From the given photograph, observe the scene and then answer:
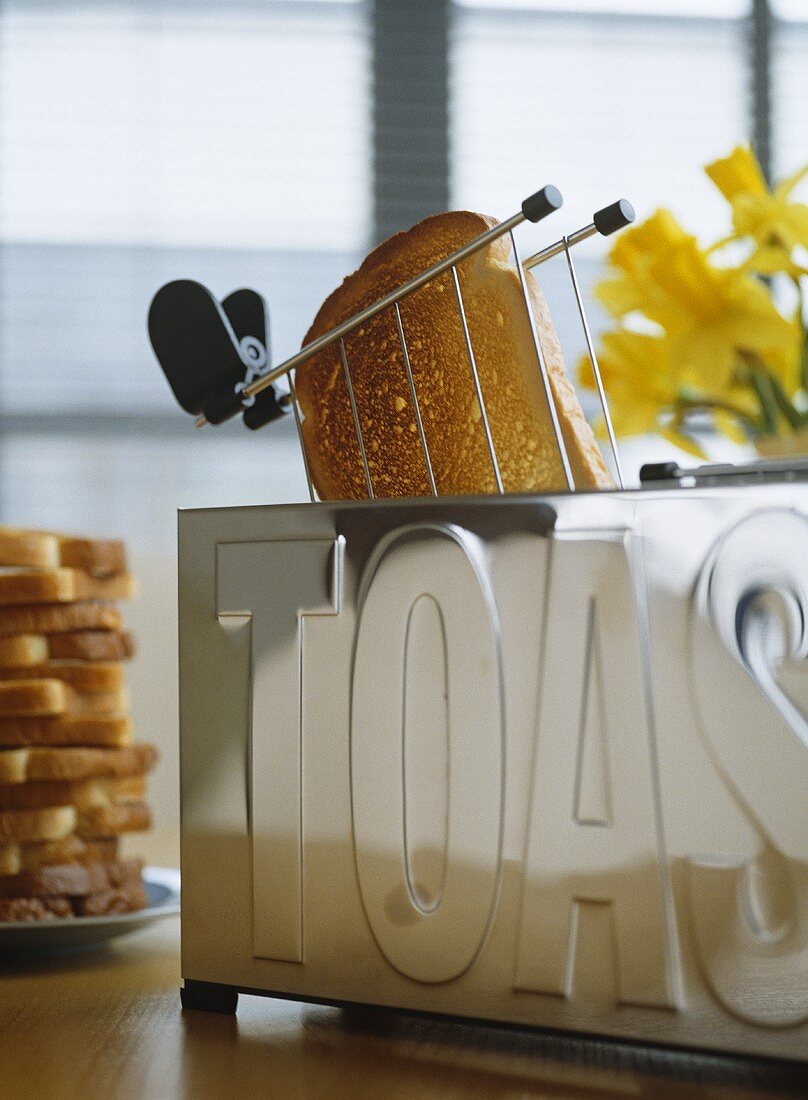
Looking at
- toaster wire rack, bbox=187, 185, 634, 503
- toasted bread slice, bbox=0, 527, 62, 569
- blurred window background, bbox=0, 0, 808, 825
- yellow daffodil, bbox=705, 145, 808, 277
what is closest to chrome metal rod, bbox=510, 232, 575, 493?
toaster wire rack, bbox=187, 185, 634, 503

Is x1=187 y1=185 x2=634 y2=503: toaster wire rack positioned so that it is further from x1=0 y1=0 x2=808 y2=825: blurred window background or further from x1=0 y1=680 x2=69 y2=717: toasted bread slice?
x1=0 y1=0 x2=808 y2=825: blurred window background

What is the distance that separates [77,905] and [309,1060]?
38 centimetres

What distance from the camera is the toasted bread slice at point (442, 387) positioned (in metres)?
0.53

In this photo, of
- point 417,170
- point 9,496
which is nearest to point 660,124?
point 417,170

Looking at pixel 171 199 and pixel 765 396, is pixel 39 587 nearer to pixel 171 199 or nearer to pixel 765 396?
pixel 765 396

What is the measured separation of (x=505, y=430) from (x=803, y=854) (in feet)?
0.81

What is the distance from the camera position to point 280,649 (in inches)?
18.7

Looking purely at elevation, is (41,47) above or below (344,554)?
above

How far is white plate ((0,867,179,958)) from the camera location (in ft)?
1.99

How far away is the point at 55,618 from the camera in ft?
2.67

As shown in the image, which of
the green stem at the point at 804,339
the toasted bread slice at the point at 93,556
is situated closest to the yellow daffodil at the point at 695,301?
the green stem at the point at 804,339

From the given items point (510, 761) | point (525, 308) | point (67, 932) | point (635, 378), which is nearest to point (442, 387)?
point (525, 308)

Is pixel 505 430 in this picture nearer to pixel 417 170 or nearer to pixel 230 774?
pixel 230 774

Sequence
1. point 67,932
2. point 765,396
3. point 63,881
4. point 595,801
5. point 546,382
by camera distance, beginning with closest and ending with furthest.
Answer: point 595,801 < point 546,382 < point 67,932 < point 63,881 < point 765,396
